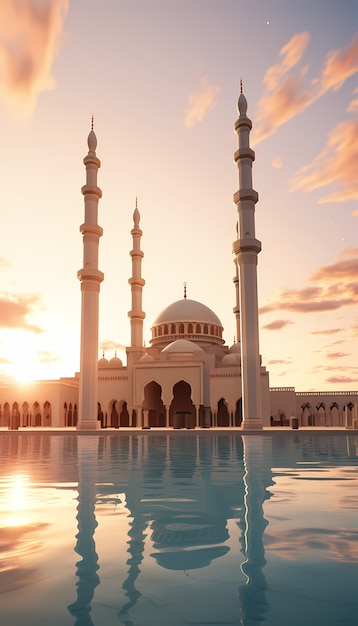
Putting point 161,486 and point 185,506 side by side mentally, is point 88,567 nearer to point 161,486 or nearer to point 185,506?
point 185,506

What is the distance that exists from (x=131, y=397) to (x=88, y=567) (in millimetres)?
33907

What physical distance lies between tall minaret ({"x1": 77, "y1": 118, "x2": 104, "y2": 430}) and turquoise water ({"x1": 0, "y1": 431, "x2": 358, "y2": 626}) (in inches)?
816

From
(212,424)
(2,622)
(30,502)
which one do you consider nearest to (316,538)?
(2,622)

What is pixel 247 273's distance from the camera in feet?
85.8

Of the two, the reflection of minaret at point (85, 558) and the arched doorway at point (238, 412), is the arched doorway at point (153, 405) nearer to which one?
the arched doorway at point (238, 412)

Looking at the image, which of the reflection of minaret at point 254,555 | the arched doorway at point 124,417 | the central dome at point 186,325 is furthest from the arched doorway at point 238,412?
the reflection of minaret at point 254,555

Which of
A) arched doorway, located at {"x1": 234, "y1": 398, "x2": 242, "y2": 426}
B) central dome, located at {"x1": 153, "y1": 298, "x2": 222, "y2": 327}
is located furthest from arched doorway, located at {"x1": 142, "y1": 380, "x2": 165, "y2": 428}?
central dome, located at {"x1": 153, "y1": 298, "x2": 222, "y2": 327}

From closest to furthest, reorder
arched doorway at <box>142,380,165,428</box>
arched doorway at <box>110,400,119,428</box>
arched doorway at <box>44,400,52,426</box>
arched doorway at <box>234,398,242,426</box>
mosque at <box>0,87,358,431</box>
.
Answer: mosque at <box>0,87,358,431</box>, arched doorway at <box>234,398,242,426</box>, arched doorway at <box>142,380,165,428</box>, arched doorway at <box>44,400,52,426</box>, arched doorway at <box>110,400,119,428</box>

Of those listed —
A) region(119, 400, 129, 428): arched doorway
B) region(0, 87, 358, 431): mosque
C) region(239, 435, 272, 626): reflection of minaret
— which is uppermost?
region(0, 87, 358, 431): mosque

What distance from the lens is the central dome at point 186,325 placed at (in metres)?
42.2

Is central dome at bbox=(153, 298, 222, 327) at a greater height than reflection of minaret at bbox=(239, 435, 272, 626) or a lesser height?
greater

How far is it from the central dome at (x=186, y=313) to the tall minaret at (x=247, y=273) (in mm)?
16109

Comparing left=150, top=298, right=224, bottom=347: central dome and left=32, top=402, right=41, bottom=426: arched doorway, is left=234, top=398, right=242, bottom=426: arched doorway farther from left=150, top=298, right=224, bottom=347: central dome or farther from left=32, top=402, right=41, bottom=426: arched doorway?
left=32, top=402, right=41, bottom=426: arched doorway

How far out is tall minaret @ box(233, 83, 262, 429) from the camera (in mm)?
25219
